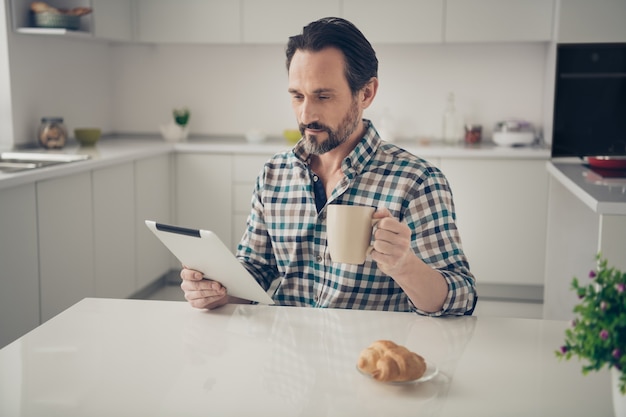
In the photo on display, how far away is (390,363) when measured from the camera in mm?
1092

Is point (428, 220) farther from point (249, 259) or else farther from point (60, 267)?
point (60, 267)

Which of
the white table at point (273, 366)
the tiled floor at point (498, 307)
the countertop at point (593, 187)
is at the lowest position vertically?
the tiled floor at point (498, 307)

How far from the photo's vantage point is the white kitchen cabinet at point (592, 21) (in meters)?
4.00

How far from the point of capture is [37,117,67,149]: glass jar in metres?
3.89

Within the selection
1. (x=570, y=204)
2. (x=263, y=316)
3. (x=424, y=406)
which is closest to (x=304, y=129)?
(x=263, y=316)

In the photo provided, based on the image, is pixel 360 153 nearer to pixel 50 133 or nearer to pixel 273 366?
pixel 273 366

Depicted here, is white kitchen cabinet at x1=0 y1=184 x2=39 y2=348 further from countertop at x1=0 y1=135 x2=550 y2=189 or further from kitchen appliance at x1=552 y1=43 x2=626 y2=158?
kitchen appliance at x1=552 y1=43 x2=626 y2=158

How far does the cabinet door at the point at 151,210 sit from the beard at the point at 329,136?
237 centimetres

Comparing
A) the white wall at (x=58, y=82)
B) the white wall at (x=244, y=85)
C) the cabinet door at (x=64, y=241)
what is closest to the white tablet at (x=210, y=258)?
the cabinet door at (x=64, y=241)

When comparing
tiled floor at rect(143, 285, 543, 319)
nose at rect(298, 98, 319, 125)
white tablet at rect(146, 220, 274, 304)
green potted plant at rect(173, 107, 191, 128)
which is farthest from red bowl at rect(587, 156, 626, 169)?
green potted plant at rect(173, 107, 191, 128)

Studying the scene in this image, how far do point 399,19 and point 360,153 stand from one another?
276cm

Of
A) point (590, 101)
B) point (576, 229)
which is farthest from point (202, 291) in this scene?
point (590, 101)

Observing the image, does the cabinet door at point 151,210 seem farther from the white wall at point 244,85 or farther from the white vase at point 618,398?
the white vase at point 618,398

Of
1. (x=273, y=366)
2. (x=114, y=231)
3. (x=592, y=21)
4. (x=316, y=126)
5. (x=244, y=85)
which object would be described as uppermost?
(x=592, y=21)
